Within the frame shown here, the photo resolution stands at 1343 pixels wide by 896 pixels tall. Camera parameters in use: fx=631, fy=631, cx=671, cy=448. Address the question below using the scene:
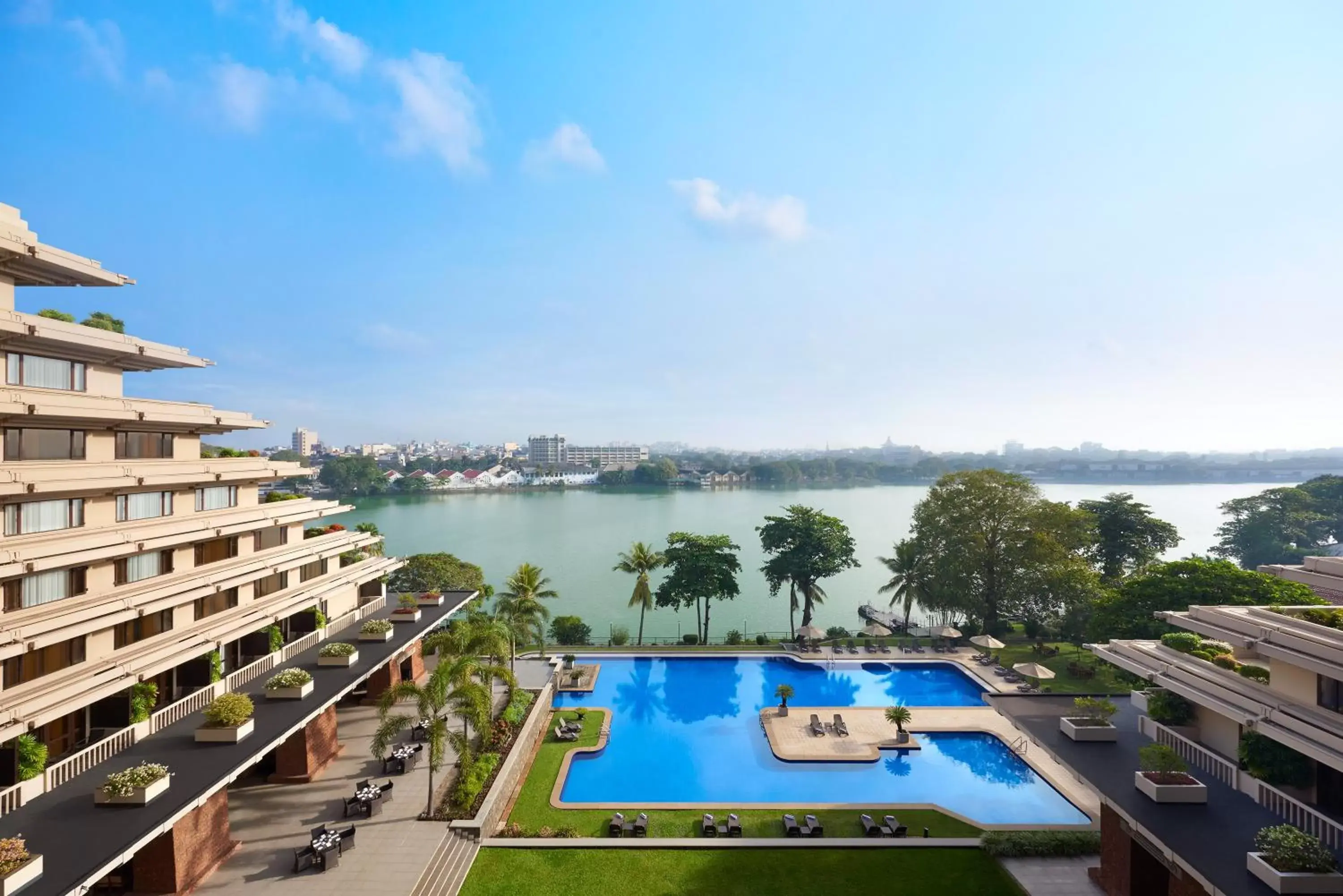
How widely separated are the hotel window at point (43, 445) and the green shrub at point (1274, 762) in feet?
86.1

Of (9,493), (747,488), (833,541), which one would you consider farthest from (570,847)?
(747,488)

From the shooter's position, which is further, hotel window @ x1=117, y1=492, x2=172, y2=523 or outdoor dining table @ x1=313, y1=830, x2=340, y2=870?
hotel window @ x1=117, y1=492, x2=172, y2=523

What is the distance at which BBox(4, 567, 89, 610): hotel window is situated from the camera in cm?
1291

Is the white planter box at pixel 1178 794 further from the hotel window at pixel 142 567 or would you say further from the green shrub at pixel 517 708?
the hotel window at pixel 142 567

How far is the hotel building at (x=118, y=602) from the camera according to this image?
40.3ft

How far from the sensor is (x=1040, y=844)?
1631 cm

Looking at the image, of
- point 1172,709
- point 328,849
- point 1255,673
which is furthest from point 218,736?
point 1255,673

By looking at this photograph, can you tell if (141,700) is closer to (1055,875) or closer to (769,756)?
(769,756)

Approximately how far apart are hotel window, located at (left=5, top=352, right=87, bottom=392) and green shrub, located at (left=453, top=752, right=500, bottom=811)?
1367 centimetres

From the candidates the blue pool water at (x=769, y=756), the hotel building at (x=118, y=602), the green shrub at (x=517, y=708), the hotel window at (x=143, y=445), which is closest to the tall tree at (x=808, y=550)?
the blue pool water at (x=769, y=756)

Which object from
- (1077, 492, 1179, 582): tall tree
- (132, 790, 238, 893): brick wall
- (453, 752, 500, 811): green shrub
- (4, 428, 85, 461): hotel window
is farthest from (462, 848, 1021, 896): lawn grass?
(1077, 492, 1179, 582): tall tree

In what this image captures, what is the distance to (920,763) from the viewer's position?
888 inches

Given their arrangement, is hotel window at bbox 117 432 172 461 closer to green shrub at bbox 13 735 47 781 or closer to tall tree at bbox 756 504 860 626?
green shrub at bbox 13 735 47 781

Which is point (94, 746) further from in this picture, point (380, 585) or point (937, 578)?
point (937, 578)
